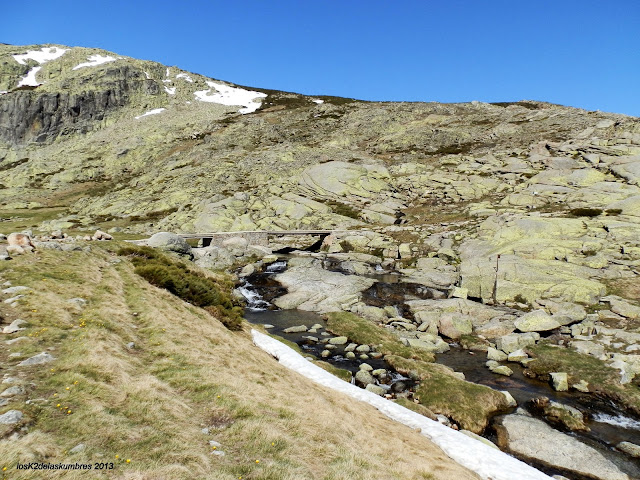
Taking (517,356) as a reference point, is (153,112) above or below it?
above

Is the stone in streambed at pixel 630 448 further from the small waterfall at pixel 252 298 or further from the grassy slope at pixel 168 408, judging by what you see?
the small waterfall at pixel 252 298

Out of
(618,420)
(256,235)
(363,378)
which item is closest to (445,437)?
(363,378)

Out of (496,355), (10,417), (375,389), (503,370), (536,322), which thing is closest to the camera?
(10,417)

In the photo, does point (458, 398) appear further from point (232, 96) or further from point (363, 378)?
point (232, 96)

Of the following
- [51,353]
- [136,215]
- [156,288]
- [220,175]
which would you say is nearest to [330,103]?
[220,175]

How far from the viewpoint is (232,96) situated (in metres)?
153

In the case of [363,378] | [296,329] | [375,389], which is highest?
[375,389]

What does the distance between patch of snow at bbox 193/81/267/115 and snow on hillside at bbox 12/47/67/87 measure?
62697mm

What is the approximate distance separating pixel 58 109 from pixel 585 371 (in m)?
163

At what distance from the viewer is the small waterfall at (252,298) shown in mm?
34928

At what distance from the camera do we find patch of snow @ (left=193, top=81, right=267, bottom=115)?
146 metres

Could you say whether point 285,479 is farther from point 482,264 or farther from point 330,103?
point 330,103

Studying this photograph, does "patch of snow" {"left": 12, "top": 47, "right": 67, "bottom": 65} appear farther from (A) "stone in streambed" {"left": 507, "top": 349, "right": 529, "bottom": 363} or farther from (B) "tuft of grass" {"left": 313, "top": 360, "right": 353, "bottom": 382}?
(A) "stone in streambed" {"left": 507, "top": 349, "right": 529, "bottom": 363}

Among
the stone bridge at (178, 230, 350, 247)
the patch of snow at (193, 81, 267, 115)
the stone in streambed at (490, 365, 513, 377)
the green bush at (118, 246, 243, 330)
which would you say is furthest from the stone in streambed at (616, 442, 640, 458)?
the patch of snow at (193, 81, 267, 115)
